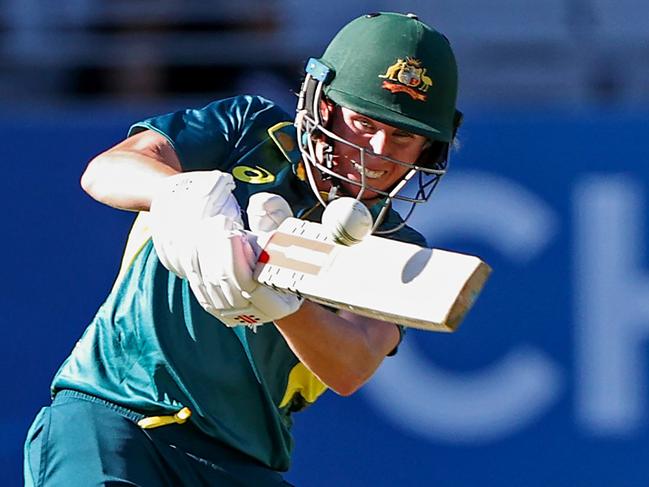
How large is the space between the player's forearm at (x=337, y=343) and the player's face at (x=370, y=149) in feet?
0.92

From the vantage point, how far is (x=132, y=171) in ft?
9.30

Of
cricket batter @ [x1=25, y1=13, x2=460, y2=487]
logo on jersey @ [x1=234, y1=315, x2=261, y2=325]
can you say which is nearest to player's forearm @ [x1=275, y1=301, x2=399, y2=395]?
cricket batter @ [x1=25, y1=13, x2=460, y2=487]

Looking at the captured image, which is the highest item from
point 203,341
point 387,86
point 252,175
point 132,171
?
point 387,86

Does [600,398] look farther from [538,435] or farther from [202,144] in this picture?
[202,144]

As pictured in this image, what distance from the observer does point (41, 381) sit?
5.65 metres

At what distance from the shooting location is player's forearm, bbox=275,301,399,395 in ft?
8.98

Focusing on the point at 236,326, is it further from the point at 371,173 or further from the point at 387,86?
the point at 387,86

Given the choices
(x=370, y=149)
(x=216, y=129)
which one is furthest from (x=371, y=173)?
(x=216, y=129)

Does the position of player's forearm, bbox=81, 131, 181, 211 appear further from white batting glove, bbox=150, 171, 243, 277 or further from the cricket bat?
the cricket bat

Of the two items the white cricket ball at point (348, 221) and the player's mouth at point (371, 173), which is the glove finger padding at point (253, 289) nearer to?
the white cricket ball at point (348, 221)

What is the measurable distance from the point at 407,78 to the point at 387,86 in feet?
0.15

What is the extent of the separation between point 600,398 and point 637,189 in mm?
758

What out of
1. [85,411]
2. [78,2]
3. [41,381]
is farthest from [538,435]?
[85,411]

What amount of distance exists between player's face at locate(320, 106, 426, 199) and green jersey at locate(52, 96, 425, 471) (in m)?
0.13
